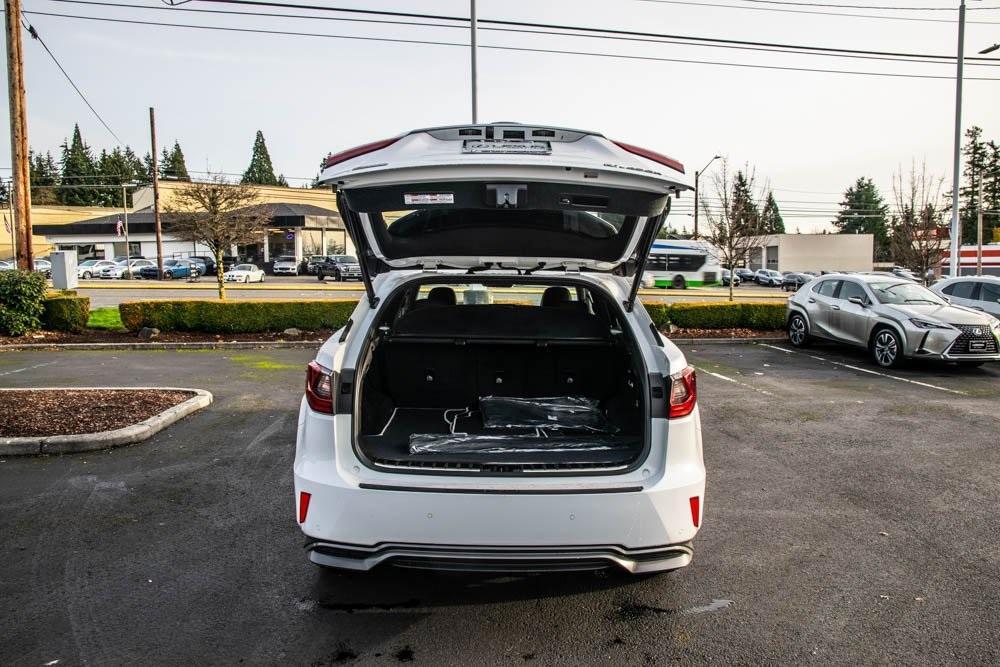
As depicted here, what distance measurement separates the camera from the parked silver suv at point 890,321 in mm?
10656

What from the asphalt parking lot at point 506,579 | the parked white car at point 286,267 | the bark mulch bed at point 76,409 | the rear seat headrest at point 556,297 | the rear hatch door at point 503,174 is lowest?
the asphalt parking lot at point 506,579

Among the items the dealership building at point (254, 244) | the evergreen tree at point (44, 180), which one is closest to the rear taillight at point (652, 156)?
the dealership building at point (254, 244)

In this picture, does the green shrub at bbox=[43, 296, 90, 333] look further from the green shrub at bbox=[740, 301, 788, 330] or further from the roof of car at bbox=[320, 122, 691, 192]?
the green shrub at bbox=[740, 301, 788, 330]

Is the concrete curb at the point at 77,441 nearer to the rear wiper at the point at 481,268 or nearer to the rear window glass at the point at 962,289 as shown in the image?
the rear wiper at the point at 481,268

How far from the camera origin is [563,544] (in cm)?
288

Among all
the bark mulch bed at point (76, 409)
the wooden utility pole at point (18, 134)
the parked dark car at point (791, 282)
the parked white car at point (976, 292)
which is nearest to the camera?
the bark mulch bed at point (76, 409)

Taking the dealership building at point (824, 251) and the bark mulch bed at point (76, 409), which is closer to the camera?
the bark mulch bed at point (76, 409)

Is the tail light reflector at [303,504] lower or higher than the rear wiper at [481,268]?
lower

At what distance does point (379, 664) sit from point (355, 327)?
5.21 feet

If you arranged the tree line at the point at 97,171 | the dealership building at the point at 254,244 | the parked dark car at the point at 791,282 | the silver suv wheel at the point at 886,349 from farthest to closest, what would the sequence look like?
the tree line at the point at 97,171, the dealership building at the point at 254,244, the parked dark car at the point at 791,282, the silver suv wheel at the point at 886,349

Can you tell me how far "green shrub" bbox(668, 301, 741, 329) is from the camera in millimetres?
15438

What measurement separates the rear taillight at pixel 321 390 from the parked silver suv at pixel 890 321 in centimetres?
1050

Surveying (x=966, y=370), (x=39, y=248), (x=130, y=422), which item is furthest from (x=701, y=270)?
(x=39, y=248)

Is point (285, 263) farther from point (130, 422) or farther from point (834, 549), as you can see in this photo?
point (834, 549)
